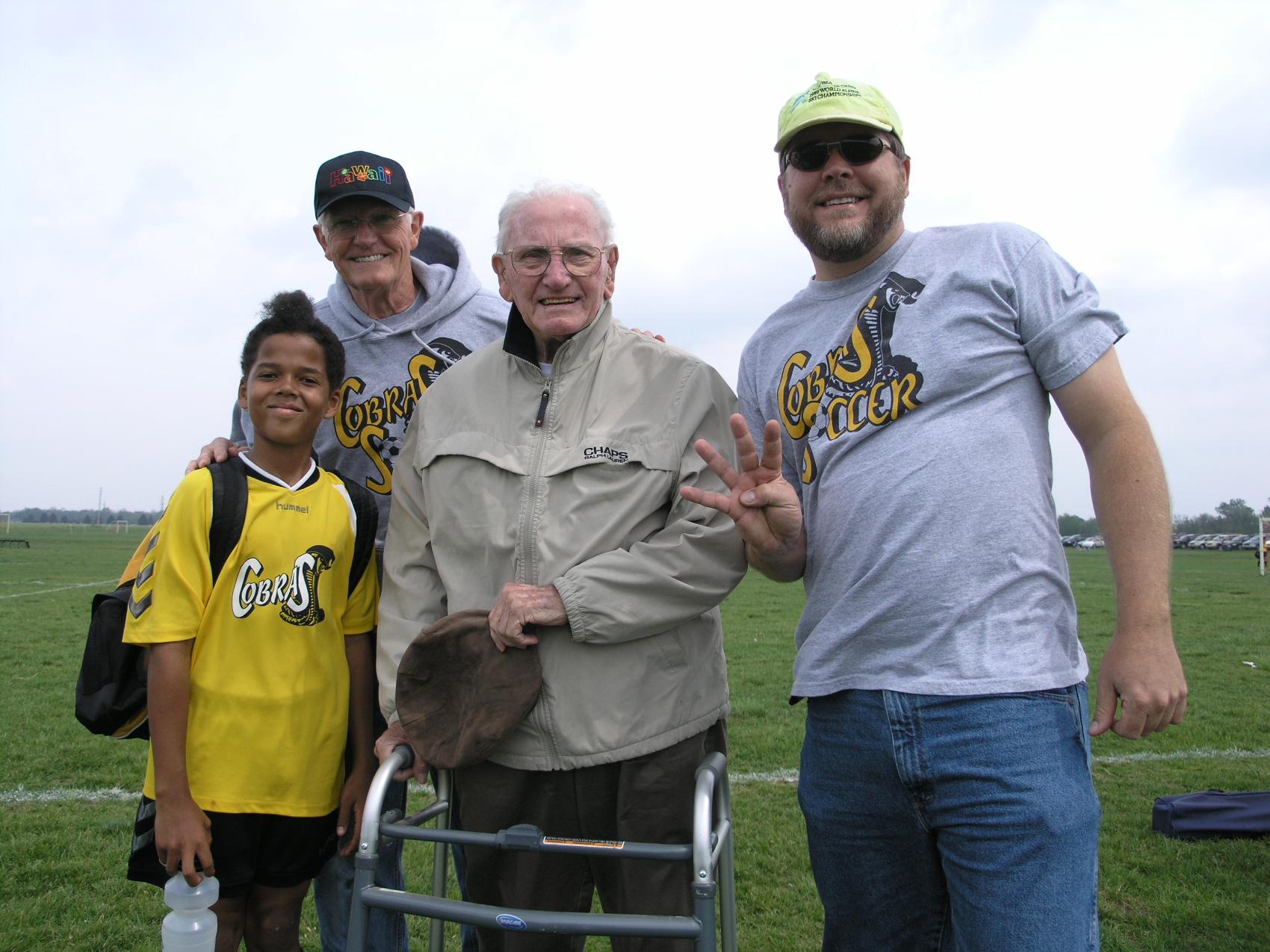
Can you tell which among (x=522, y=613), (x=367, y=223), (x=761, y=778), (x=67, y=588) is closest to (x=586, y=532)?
(x=522, y=613)

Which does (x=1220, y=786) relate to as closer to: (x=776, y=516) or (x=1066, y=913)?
(x=1066, y=913)

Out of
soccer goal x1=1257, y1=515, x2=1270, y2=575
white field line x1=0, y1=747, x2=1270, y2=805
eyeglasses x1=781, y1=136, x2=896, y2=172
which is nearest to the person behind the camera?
eyeglasses x1=781, y1=136, x2=896, y2=172

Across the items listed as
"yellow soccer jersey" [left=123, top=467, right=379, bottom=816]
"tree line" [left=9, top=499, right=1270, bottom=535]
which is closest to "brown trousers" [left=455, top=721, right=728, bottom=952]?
"yellow soccer jersey" [left=123, top=467, right=379, bottom=816]

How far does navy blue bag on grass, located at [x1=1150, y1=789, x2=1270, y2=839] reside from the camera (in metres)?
4.98

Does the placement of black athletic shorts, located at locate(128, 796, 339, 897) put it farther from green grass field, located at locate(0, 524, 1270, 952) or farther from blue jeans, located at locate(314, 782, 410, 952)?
green grass field, located at locate(0, 524, 1270, 952)

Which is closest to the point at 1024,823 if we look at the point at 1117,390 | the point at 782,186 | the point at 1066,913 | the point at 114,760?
the point at 1066,913

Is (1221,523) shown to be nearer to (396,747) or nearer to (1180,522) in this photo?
(1180,522)

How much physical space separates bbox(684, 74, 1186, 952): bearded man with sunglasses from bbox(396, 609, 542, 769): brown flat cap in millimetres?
694

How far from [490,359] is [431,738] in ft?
3.61

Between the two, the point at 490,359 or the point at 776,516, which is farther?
the point at 490,359

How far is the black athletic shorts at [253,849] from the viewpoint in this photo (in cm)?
262

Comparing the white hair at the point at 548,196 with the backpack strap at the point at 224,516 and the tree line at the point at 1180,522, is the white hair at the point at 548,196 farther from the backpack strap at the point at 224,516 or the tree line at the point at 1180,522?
the tree line at the point at 1180,522

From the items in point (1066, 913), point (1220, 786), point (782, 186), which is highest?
point (782, 186)

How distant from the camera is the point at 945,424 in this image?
7.44 ft
